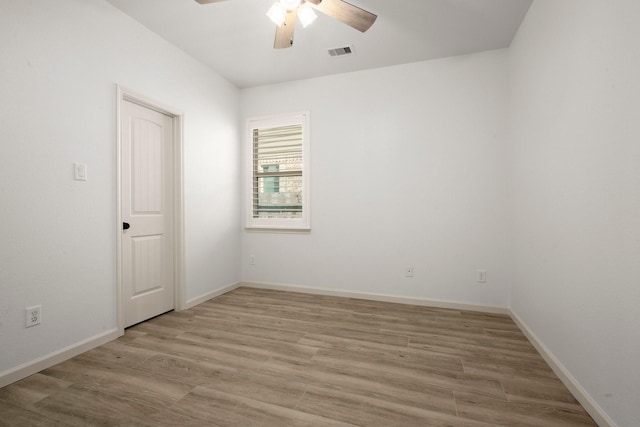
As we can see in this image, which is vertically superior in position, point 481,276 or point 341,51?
point 341,51

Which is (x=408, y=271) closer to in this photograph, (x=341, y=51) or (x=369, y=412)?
(x=369, y=412)

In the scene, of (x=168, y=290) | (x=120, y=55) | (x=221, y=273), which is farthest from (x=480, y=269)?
(x=120, y=55)

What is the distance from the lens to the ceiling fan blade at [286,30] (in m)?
2.08

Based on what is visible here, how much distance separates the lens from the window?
382 cm

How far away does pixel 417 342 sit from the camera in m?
2.39

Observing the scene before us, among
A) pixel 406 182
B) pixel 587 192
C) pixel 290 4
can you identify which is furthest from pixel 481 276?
pixel 290 4

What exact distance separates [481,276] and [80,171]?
3716mm

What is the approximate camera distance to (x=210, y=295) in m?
3.56

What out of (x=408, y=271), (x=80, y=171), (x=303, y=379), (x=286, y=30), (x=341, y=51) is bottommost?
(x=303, y=379)

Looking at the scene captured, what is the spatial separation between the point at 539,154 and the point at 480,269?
1.35 metres

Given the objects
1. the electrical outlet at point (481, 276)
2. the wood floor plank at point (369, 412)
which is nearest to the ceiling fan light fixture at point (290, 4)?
the wood floor plank at point (369, 412)

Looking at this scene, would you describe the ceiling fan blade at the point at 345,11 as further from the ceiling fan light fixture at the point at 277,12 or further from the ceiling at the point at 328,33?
the ceiling at the point at 328,33

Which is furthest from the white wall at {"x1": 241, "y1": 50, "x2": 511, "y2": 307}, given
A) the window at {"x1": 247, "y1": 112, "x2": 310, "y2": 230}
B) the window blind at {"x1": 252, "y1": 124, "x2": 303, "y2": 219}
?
the window blind at {"x1": 252, "y1": 124, "x2": 303, "y2": 219}

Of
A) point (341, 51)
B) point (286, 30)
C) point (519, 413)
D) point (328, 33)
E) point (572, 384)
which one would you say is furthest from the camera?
point (341, 51)
